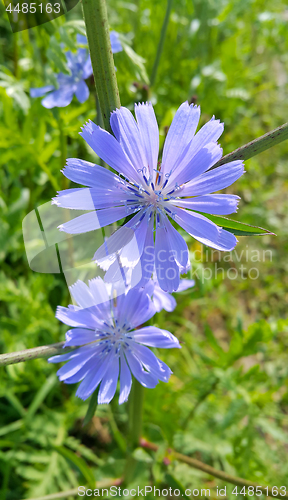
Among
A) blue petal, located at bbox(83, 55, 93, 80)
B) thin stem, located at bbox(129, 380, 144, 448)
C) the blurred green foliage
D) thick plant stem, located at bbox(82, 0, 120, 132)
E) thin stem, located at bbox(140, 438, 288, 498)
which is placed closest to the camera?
thick plant stem, located at bbox(82, 0, 120, 132)

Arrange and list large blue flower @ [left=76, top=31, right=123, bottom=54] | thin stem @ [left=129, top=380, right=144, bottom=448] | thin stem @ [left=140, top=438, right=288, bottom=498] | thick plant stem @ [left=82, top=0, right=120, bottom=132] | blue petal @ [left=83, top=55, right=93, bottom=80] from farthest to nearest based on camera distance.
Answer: blue petal @ [left=83, top=55, right=93, bottom=80]
large blue flower @ [left=76, top=31, right=123, bottom=54]
thin stem @ [left=140, top=438, right=288, bottom=498]
thin stem @ [left=129, top=380, right=144, bottom=448]
thick plant stem @ [left=82, top=0, right=120, bottom=132]

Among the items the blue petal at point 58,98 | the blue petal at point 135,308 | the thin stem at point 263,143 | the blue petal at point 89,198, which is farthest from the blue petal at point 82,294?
the blue petal at point 58,98

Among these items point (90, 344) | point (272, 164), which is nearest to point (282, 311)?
point (272, 164)

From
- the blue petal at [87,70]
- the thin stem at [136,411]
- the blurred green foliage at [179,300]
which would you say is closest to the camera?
the thin stem at [136,411]

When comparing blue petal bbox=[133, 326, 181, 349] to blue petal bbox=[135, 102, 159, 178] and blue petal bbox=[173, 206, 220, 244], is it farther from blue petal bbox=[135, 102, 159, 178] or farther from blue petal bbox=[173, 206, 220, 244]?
blue petal bbox=[135, 102, 159, 178]

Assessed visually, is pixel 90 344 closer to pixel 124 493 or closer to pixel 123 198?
pixel 123 198

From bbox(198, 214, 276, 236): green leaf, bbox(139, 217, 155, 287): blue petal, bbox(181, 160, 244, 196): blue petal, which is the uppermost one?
bbox(181, 160, 244, 196): blue petal

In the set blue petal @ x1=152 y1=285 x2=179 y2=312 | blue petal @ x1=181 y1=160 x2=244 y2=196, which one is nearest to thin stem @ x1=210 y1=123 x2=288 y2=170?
blue petal @ x1=181 y1=160 x2=244 y2=196

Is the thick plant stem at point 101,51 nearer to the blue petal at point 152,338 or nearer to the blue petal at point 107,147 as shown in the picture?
the blue petal at point 107,147

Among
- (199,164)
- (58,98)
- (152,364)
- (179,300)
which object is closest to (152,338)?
(152,364)
